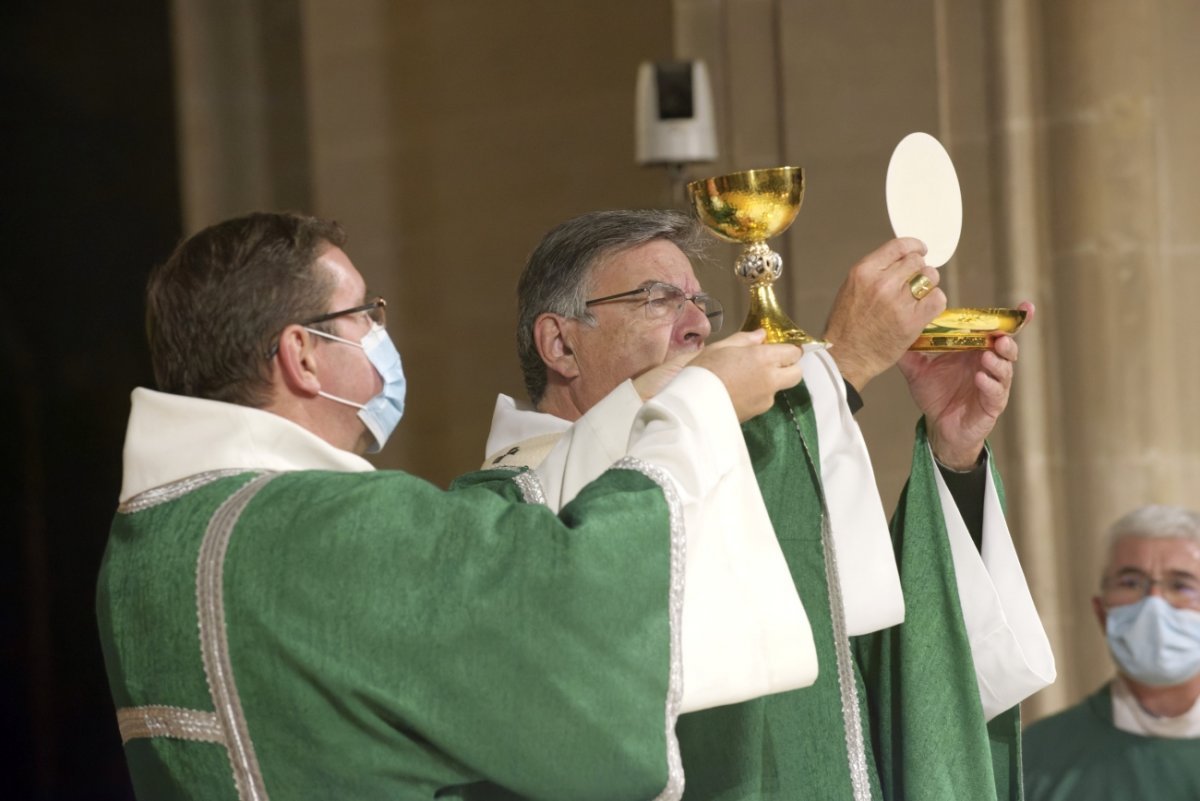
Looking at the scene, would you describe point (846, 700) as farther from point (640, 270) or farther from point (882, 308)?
point (640, 270)

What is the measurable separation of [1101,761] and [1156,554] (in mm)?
628

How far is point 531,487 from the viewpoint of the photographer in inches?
105

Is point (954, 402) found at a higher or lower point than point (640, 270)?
lower

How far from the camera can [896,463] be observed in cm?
571

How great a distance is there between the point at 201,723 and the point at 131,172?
560cm

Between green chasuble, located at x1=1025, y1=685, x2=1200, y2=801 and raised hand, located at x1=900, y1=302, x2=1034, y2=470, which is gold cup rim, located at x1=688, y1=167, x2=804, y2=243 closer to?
raised hand, located at x1=900, y1=302, x2=1034, y2=470

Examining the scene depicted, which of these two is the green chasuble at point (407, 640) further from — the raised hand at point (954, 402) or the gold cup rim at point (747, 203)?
the raised hand at point (954, 402)

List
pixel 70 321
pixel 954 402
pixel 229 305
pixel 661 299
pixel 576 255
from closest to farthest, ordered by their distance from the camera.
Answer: pixel 229 305, pixel 954 402, pixel 661 299, pixel 576 255, pixel 70 321

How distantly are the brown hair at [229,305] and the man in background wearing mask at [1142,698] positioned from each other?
121 inches

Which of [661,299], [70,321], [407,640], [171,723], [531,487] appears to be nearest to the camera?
[407,640]

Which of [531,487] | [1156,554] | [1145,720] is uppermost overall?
[531,487]

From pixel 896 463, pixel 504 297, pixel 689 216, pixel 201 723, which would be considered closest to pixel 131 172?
pixel 504 297

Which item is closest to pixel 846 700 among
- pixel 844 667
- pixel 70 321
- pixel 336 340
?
pixel 844 667

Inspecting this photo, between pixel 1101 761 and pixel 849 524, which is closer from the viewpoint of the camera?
pixel 849 524
